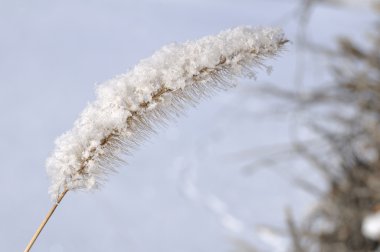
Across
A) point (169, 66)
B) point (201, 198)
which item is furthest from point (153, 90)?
point (201, 198)

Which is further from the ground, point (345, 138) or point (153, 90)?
point (345, 138)

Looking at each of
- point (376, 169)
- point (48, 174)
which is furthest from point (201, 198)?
point (48, 174)

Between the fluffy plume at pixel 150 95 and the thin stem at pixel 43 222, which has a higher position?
the fluffy plume at pixel 150 95

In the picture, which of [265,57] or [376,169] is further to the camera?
[376,169]

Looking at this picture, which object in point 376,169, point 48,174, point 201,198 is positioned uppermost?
point 201,198

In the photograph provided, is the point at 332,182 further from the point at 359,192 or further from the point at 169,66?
the point at 169,66

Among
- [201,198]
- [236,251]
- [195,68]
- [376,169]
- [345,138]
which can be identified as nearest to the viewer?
[195,68]

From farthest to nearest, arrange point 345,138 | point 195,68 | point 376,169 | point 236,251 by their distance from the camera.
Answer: point 236,251 < point 345,138 < point 376,169 < point 195,68

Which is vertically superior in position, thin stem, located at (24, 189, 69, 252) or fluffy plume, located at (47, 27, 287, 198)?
fluffy plume, located at (47, 27, 287, 198)
